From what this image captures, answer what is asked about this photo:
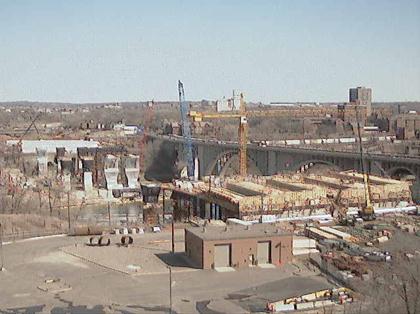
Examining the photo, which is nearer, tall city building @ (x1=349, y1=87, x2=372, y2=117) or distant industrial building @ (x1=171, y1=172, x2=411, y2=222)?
distant industrial building @ (x1=171, y1=172, x2=411, y2=222)

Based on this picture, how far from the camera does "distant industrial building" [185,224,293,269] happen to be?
13.2 metres

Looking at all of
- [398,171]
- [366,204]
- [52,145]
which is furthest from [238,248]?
[52,145]

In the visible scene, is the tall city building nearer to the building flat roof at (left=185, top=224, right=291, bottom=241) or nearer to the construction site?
A: the construction site

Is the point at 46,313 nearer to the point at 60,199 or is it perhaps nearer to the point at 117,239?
the point at 117,239

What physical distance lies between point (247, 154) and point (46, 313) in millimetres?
23729

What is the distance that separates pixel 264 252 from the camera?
13.6 metres

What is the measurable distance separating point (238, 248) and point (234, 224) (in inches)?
154

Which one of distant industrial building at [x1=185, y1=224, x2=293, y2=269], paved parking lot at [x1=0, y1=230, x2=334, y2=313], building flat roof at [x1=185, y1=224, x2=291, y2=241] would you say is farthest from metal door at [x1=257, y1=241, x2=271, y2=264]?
paved parking lot at [x1=0, y1=230, x2=334, y2=313]

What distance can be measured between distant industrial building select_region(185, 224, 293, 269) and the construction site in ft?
0.07

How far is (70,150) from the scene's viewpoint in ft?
146

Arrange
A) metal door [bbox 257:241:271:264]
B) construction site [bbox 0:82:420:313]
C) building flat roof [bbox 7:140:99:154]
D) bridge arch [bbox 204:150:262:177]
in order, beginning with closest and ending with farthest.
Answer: construction site [bbox 0:82:420:313] < metal door [bbox 257:241:271:264] < bridge arch [bbox 204:150:262:177] < building flat roof [bbox 7:140:99:154]

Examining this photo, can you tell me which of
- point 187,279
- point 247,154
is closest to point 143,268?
point 187,279

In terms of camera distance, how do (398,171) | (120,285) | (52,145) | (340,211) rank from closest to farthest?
(120,285), (340,211), (398,171), (52,145)

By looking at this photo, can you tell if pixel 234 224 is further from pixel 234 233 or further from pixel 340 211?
pixel 340 211
